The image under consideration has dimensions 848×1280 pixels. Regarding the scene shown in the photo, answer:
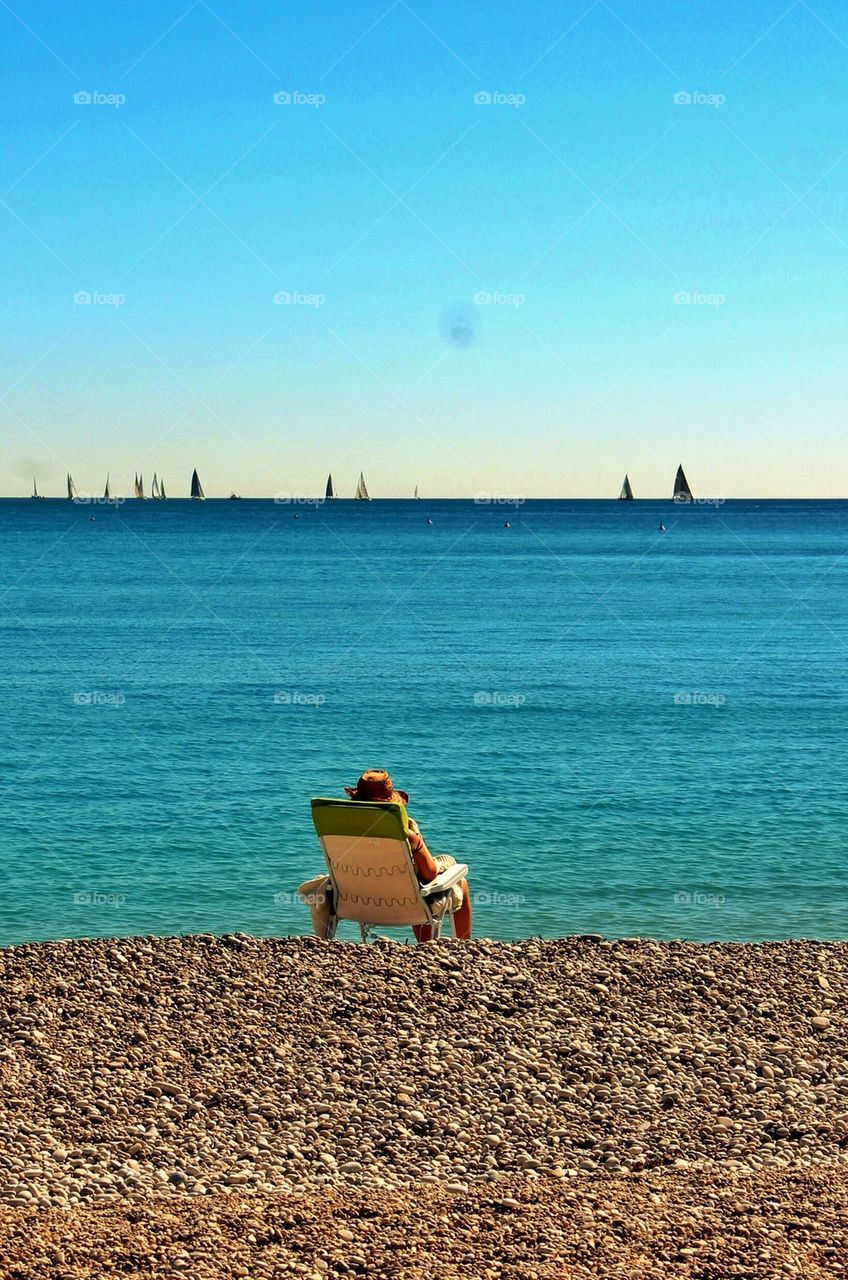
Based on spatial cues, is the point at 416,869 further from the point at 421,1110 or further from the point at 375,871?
the point at 421,1110

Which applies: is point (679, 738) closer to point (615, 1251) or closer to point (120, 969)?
point (120, 969)

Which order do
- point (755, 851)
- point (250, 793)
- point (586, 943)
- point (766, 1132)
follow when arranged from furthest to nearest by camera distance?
1. point (250, 793)
2. point (755, 851)
3. point (586, 943)
4. point (766, 1132)

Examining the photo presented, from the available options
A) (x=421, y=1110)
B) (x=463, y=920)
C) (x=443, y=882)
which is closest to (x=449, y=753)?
(x=463, y=920)

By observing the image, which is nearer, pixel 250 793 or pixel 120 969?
pixel 120 969

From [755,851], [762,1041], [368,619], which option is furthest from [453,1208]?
[368,619]

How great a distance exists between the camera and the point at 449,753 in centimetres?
2069

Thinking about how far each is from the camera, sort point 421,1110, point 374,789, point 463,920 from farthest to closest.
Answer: point 463,920 → point 374,789 → point 421,1110

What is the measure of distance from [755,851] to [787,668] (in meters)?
18.6

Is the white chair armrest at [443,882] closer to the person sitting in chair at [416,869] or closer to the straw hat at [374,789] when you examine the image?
the person sitting in chair at [416,869]

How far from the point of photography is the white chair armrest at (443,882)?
9.76m

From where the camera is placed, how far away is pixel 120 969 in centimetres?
818

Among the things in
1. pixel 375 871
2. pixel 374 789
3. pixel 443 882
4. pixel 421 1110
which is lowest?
pixel 421 1110

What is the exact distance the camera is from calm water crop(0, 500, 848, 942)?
12891 millimetres

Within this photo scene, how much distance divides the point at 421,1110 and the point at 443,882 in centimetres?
341
